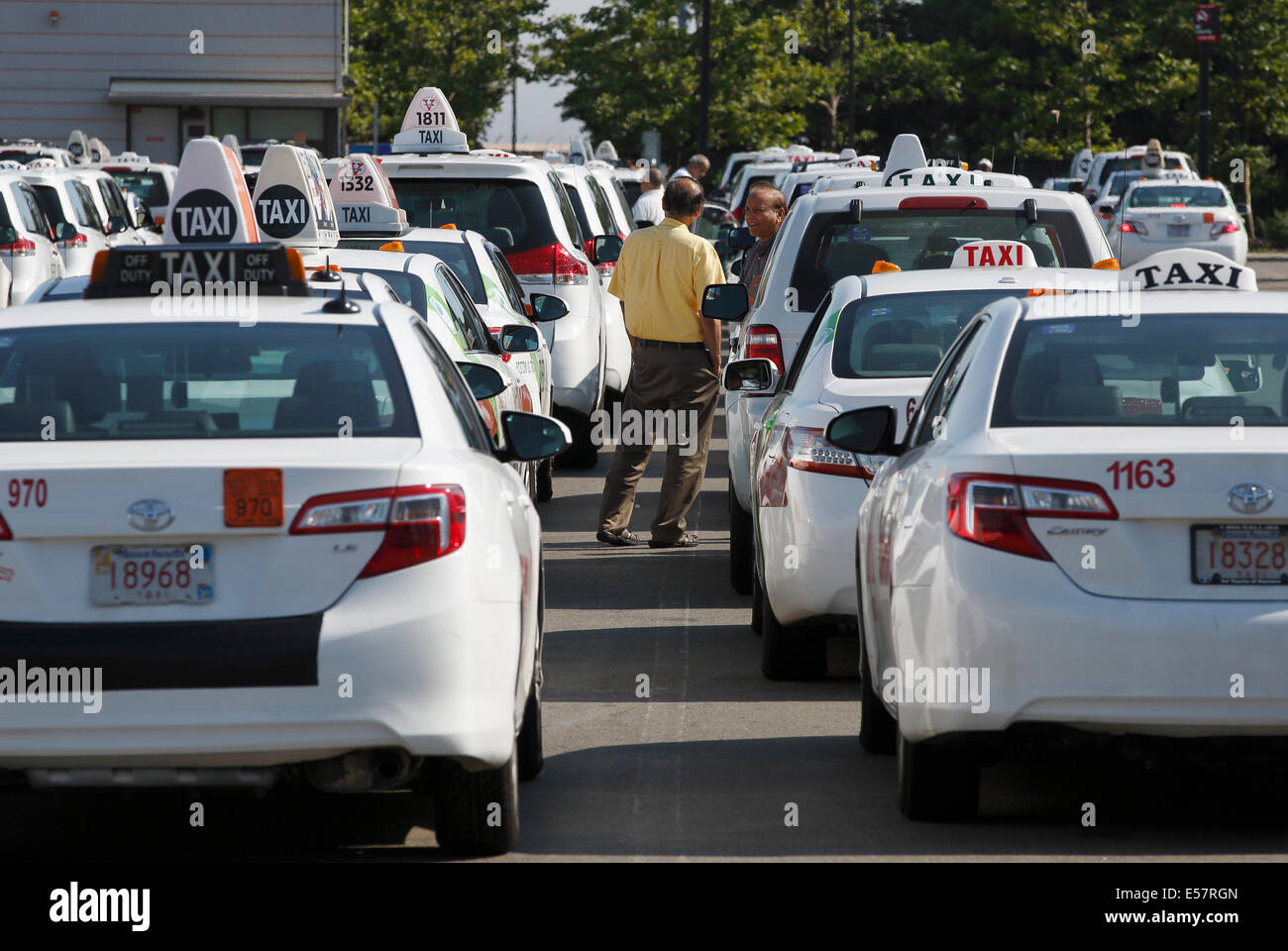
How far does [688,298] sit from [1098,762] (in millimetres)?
5479

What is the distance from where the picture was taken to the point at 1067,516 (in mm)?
5738

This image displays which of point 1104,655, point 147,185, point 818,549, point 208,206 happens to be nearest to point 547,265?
point 208,206

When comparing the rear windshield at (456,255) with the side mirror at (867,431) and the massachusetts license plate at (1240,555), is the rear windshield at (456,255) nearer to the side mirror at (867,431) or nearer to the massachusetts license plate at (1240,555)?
the side mirror at (867,431)

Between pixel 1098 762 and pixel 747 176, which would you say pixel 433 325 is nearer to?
pixel 1098 762

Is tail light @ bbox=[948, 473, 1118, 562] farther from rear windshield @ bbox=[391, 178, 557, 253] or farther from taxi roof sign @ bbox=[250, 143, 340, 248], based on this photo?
rear windshield @ bbox=[391, 178, 557, 253]

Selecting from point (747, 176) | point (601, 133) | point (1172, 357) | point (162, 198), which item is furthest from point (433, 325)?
point (601, 133)

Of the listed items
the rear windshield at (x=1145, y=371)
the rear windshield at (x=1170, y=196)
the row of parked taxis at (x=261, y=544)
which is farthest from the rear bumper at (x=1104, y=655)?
the rear windshield at (x=1170, y=196)

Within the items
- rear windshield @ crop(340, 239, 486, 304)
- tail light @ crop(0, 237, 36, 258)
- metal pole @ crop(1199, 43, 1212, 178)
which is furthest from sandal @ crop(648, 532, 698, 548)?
metal pole @ crop(1199, 43, 1212, 178)

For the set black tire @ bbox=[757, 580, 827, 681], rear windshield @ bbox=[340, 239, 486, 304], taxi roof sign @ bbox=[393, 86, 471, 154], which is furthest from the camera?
taxi roof sign @ bbox=[393, 86, 471, 154]

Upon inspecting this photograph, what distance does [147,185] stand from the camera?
38188 mm

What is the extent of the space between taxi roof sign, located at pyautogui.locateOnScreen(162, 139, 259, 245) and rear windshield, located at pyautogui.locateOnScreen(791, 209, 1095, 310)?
3138mm

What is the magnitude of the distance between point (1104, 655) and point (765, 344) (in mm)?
5506

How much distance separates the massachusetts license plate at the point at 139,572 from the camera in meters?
5.34

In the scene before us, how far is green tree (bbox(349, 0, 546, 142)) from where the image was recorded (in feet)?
203
